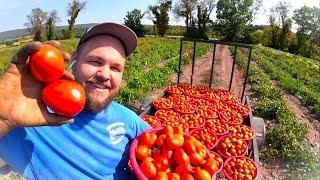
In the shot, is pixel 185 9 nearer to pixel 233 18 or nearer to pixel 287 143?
pixel 233 18

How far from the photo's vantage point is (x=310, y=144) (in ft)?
25.6

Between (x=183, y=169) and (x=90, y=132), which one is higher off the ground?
(x=90, y=132)

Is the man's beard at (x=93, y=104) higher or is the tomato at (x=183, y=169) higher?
the man's beard at (x=93, y=104)

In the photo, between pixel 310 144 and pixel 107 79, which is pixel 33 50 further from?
pixel 310 144

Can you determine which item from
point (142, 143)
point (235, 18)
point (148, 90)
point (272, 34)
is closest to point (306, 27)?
point (272, 34)

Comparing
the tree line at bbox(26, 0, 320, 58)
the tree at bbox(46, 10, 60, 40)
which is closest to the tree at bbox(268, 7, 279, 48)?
the tree line at bbox(26, 0, 320, 58)

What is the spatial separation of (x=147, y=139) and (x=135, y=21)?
2079 inches

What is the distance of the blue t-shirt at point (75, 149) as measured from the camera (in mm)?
2228

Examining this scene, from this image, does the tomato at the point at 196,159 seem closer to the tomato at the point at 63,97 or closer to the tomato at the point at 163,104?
the tomato at the point at 63,97

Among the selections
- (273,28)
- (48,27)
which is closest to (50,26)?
(48,27)

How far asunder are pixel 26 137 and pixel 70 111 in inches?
16.9

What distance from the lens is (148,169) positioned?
2.56m

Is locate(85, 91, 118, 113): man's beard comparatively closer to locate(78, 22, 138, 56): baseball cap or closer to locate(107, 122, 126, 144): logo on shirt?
locate(107, 122, 126, 144): logo on shirt

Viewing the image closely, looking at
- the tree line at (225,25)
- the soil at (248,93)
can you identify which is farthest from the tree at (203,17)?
the soil at (248,93)
